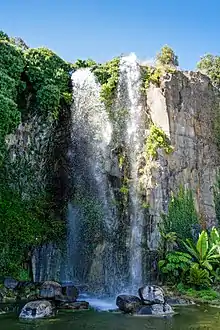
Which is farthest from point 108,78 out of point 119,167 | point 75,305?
point 75,305

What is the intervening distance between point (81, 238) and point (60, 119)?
545 cm

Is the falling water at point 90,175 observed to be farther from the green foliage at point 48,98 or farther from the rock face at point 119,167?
the green foliage at point 48,98

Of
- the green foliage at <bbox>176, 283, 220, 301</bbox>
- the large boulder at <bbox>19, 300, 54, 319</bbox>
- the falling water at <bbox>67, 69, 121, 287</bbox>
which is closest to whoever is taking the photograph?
the large boulder at <bbox>19, 300, 54, 319</bbox>

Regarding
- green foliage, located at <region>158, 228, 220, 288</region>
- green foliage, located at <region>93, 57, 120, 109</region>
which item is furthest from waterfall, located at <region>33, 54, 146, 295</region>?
green foliage, located at <region>158, 228, 220, 288</region>

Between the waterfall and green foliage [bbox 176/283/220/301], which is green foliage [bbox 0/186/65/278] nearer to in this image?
the waterfall

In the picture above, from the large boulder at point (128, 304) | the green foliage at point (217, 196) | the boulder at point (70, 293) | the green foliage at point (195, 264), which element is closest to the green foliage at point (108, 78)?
the green foliage at point (217, 196)

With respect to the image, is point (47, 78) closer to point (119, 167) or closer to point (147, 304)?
point (119, 167)

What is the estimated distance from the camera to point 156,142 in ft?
60.6

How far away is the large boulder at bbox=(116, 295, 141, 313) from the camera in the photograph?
41.4 feet

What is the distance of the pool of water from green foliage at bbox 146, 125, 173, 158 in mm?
7427

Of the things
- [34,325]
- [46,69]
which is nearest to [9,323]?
[34,325]

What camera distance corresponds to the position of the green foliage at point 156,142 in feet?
60.2

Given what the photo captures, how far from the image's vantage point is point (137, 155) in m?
18.7

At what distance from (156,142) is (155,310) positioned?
7.82m
